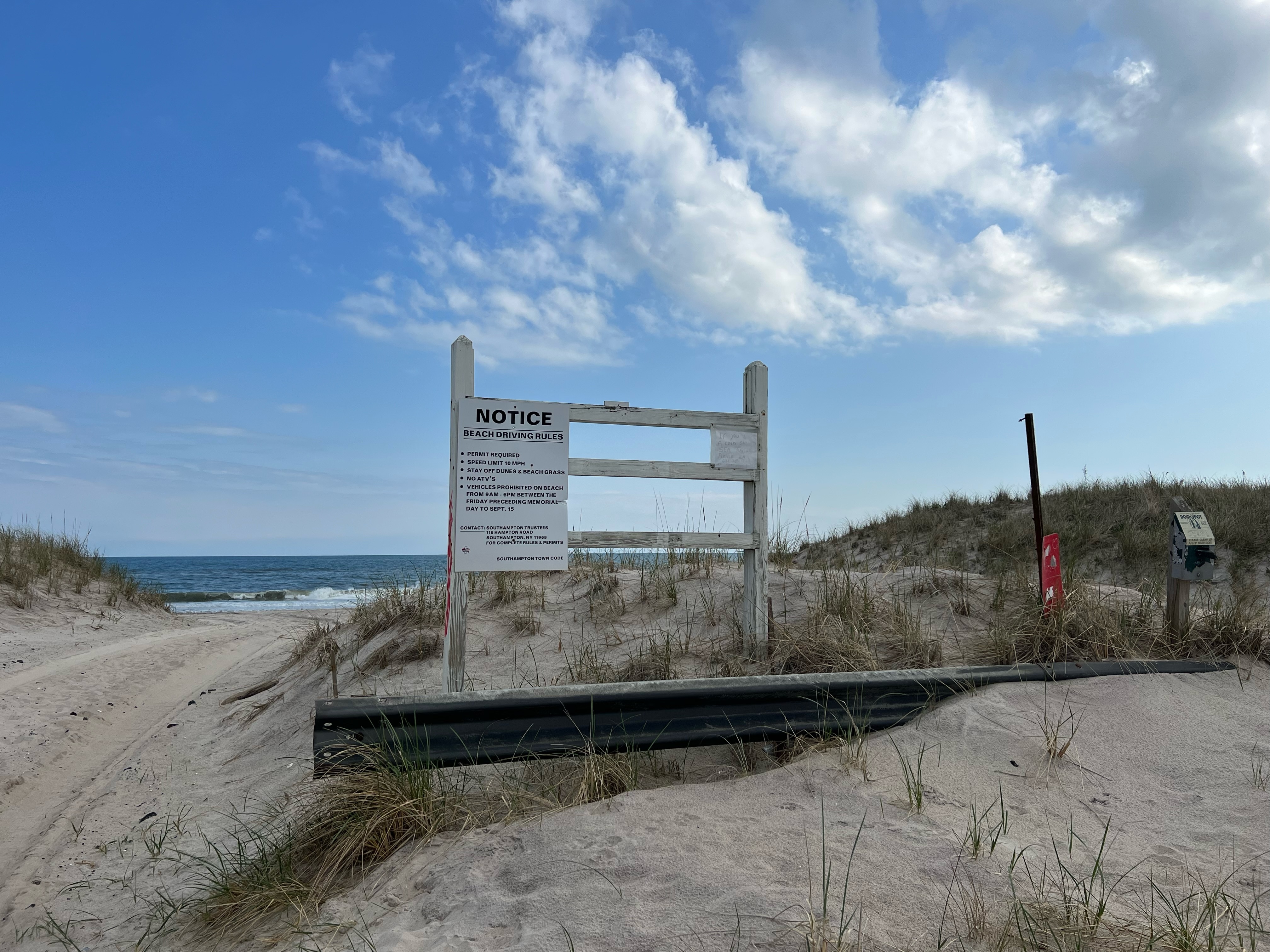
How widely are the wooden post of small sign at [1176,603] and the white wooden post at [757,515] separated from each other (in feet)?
10.2

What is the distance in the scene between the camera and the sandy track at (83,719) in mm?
5043

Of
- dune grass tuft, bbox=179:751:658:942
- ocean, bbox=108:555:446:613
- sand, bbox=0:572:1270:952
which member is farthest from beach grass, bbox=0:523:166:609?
dune grass tuft, bbox=179:751:658:942

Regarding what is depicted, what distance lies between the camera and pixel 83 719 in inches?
299

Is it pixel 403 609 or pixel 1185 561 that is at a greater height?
pixel 1185 561

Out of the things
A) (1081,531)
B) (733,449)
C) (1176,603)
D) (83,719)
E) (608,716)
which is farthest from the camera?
(1081,531)

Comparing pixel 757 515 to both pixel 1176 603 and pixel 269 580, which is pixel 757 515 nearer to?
pixel 1176 603

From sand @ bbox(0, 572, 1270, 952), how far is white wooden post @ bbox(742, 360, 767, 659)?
1.51 ft

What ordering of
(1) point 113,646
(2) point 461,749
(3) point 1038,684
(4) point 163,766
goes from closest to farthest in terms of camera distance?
(2) point 461,749 → (3) point 1038,684 → (4) point 163,766 → (1) point 113,646

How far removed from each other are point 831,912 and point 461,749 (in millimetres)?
2010

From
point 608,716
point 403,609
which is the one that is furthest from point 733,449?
point 403,609

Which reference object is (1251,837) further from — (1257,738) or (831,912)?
(831,912)

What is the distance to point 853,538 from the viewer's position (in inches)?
719

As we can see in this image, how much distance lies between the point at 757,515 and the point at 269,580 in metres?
42.9

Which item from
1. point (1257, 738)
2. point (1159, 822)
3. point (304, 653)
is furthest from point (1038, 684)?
point (304, 653)
